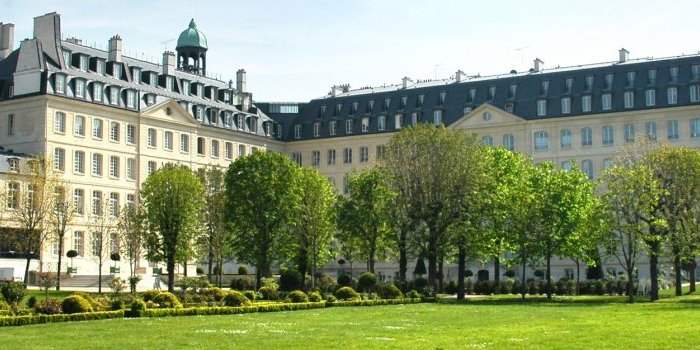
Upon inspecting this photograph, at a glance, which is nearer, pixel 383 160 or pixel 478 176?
pixel 478 176

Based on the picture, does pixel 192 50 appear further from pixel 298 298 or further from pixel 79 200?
pixel 298 298

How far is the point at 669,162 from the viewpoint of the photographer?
56.2 m

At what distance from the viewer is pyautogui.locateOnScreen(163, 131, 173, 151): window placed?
83.4 metres

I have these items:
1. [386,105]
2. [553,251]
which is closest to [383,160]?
[553,251]

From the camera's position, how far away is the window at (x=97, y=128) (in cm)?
7694

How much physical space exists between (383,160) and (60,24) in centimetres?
3088

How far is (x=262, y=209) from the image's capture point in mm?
63125


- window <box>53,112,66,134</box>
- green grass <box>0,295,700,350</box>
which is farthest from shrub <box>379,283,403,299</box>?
window <box>53,112,66,134</box>

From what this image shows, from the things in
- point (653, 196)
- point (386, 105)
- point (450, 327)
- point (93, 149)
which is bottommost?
point (450, 327)

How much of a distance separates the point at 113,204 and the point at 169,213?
1878 centimetres

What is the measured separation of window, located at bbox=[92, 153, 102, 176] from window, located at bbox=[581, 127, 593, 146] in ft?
129

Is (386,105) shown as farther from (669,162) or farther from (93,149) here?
(669,162)

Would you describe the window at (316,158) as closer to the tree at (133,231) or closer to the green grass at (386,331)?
the tree at (133,231)

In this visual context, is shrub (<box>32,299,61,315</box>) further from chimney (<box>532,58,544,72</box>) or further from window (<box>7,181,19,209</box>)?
chimney (<box>532,58,544,72</box>)
